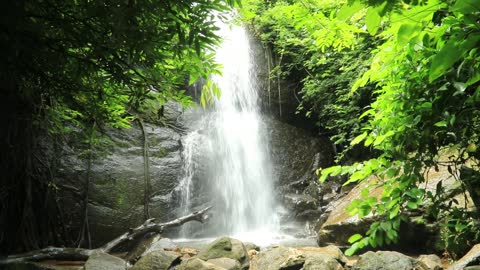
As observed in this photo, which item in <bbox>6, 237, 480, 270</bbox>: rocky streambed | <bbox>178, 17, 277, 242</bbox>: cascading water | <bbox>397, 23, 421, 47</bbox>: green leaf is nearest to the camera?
<bbox>397, 23, 421, 47</bbox>: green leaf

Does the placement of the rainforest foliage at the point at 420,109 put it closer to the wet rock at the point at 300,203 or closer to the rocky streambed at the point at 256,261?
the rocky streambed at the point at 256,261

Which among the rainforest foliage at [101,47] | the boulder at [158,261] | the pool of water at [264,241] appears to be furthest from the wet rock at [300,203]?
the rainforest foliage at [101,47]

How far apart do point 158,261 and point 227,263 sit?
1.12m

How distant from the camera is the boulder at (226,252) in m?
5.38

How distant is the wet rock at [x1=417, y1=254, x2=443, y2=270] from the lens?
14.6 ft

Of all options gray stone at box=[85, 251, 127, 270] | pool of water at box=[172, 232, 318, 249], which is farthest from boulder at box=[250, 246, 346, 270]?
gray stone at box=[85, 251, 127, 270]

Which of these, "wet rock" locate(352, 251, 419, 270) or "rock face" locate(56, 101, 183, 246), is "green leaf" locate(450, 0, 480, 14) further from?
"rock face" locate(56, 101, 183, 246)

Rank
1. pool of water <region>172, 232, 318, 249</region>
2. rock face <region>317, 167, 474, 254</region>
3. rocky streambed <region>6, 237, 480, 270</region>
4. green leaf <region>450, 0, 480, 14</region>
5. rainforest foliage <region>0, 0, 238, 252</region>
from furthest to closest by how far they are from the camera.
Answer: pool of water <region>172, 232, 318, 249</region>
rock face <region>317, 167, 474, 254</region>
rocky streambed <region>6, 237, 480, 270</region>
rainforest foliage <region>0, 0, 238, 252</region>
green leaf <region>450, 0, 480, 14</region>

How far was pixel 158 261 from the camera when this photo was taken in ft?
17.3

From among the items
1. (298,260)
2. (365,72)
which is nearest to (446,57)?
(365,72)

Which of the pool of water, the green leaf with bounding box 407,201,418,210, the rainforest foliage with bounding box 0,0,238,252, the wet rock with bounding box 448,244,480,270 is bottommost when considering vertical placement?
the pool of water

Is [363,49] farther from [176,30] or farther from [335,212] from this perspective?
[176,30]

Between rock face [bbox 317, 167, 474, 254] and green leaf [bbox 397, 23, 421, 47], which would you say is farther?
rock face [bbox 317, 167, 474, 254]

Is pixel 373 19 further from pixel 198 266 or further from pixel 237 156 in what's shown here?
pixel 237 156
